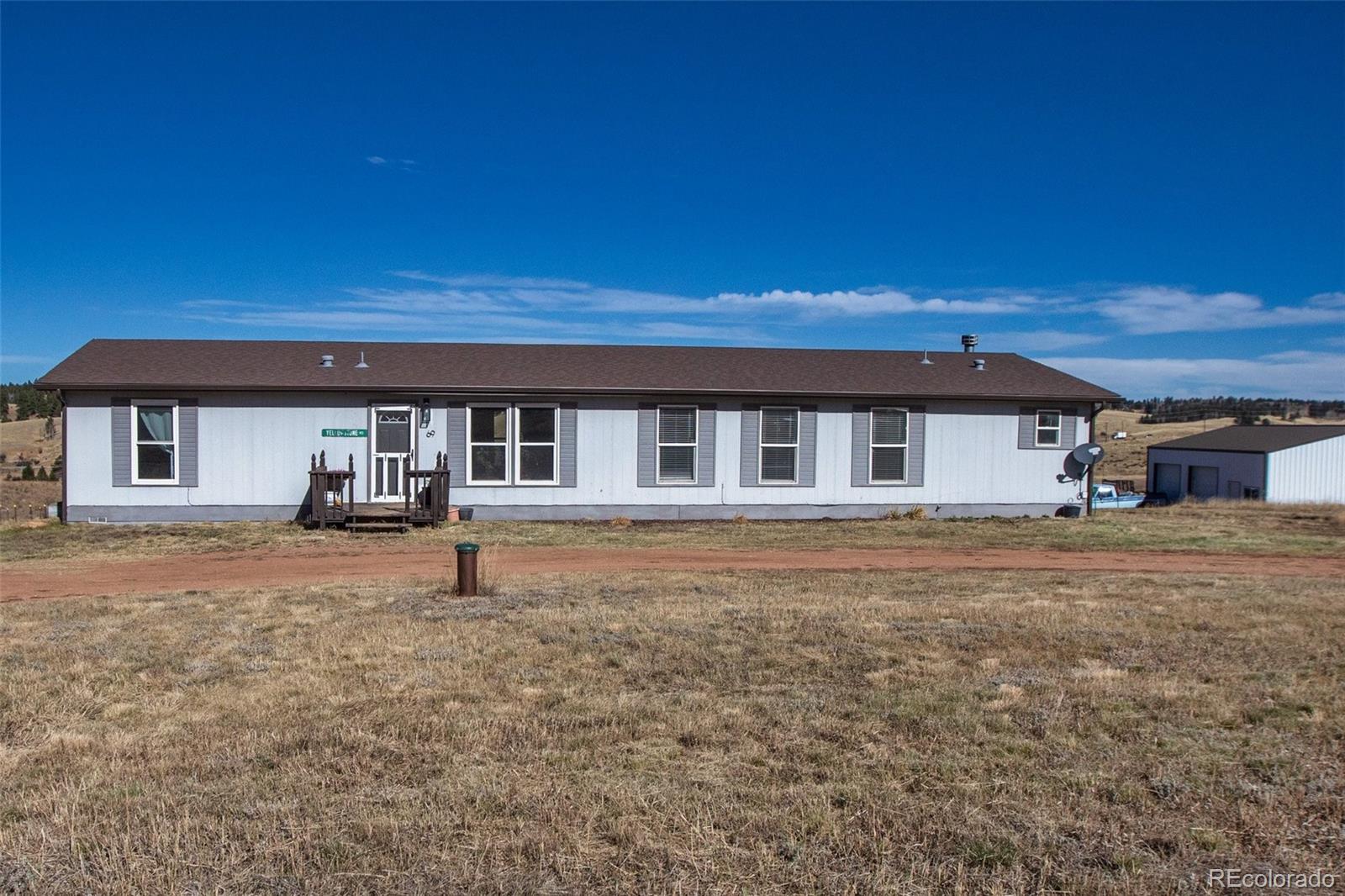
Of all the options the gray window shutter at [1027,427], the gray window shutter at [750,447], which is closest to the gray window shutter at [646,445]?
the gray window shutter at [750,447]

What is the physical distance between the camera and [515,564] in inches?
510

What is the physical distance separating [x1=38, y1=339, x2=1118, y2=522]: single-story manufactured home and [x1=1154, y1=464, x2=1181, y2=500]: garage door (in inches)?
890

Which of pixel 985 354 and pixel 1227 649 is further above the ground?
pixel 985 354

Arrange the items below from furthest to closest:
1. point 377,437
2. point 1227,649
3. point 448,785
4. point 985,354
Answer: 1. point 985,354
2. point 377,437
3. point 1227,649
4. point 448,785

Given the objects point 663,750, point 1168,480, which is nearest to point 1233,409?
point 1168,480

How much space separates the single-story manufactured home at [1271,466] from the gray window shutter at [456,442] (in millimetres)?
29238

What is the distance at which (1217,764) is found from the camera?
5.10m

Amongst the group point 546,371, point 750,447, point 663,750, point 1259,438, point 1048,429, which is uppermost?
point 546,371

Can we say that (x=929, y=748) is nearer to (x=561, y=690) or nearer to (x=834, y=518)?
(x=561, y=690)

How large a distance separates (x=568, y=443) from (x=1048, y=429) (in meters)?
10.3

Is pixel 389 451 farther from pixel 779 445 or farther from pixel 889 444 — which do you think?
pixel 889 444

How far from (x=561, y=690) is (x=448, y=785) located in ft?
5.70

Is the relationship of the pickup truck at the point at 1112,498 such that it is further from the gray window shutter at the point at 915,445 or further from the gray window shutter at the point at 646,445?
the gray window shutter at the point at 646,445

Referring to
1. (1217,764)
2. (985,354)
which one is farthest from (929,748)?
(985,354)
